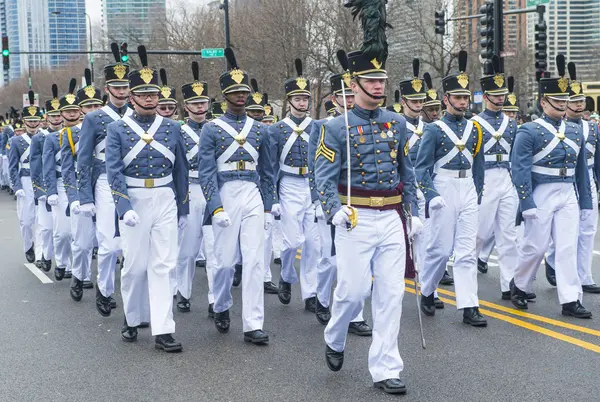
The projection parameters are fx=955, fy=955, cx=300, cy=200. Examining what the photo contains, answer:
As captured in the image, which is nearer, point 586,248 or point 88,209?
point 88,209

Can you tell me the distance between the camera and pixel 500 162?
10469mm

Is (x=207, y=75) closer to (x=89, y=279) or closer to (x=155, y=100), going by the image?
(x=89, y=279)

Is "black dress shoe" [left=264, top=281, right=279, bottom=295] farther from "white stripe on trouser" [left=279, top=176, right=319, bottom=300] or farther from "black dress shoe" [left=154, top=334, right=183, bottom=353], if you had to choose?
"black dress shoe" [left=154, top=334, right=183, bottom=353]

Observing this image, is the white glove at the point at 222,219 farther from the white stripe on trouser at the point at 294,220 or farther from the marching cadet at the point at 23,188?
the marching cadet at the point at 23,188

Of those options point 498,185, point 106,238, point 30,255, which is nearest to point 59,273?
point 30,255

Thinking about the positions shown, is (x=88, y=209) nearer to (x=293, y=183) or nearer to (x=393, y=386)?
(x=293, y=183)

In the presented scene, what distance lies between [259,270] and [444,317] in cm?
200

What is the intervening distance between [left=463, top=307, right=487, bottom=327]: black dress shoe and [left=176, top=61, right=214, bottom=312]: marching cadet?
2.77m

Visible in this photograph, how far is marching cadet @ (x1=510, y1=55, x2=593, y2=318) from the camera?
915cm

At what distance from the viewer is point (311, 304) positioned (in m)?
9.74

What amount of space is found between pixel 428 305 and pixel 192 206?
9.71 feet

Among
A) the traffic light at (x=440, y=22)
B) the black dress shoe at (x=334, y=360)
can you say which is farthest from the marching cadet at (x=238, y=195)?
the traffic light at (x=440, y=22)

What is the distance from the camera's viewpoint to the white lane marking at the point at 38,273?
40.4ft

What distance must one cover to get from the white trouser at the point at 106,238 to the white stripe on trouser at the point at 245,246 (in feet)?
4.89
